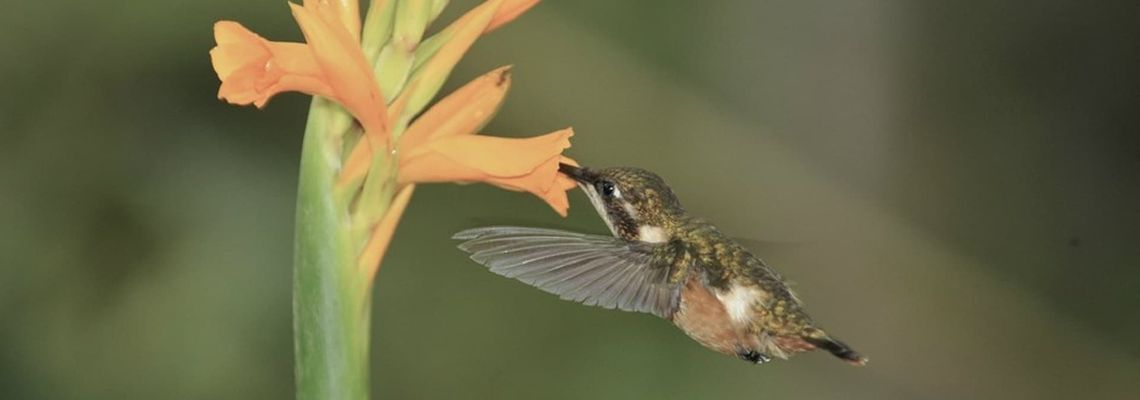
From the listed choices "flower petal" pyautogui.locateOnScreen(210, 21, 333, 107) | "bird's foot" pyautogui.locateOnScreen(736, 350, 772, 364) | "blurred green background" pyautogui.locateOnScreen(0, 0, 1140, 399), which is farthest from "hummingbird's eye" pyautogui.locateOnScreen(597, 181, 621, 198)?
"blurred green background" pyautogui.locateOnScreen(0, 0, 1140, 399)

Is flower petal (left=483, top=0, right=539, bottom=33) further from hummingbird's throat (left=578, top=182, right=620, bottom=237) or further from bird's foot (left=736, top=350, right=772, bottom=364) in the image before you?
bird's foot (left=736, top=350, right=772, bottom=364)

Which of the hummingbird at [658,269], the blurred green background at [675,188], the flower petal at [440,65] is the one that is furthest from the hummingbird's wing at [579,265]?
the blurred green background at [675,188]

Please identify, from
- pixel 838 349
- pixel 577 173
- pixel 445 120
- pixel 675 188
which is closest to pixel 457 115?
pixel 445 120

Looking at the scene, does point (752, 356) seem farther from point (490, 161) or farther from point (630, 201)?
point (490, 161)

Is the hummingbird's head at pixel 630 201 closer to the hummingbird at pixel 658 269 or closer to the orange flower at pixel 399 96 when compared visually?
the hummingbird at pixel 658 269

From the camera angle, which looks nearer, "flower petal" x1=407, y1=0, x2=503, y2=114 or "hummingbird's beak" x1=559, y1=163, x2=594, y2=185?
"flower petal" x1=407, y1=0, x2=503, y2=114
